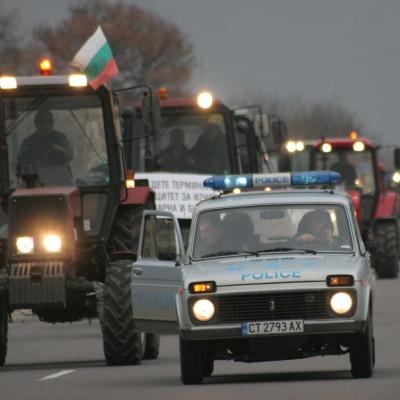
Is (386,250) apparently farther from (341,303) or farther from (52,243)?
(341,303)

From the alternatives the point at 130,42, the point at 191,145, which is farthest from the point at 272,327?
the point at 130,42

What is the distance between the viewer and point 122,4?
114 meters

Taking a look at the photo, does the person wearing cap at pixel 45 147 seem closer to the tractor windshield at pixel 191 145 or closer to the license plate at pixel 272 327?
the license plate at pixel 272 327

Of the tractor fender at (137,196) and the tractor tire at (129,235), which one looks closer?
the tractor tire at (129,235)

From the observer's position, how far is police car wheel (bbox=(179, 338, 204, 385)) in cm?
1712

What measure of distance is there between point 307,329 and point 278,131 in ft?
48.3

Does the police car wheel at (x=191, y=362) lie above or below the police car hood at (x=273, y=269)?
below

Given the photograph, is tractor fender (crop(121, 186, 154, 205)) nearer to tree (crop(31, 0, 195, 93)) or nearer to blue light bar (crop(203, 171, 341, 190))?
blue light bar (crop(203, 171, 341, 190))

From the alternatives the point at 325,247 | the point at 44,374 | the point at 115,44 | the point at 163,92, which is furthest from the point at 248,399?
the point at 115,44

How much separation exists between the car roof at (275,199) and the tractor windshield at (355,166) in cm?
2449

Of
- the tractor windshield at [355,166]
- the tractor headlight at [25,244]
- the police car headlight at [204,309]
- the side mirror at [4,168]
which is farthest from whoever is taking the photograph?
the tractor windshield at [355,166]

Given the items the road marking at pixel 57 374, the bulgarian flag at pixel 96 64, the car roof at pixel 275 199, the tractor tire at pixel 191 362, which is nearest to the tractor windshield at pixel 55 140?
the bulgarian flag at pixel 96 64

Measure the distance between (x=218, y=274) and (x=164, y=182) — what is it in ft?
43.5

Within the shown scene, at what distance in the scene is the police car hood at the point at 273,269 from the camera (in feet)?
55.0
